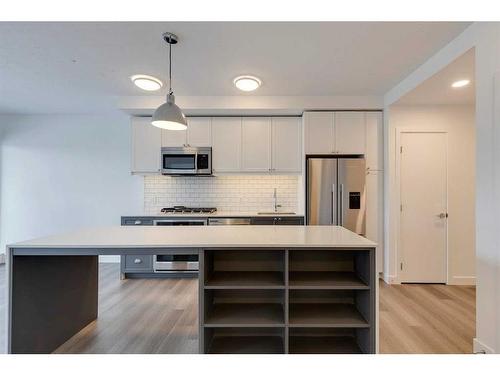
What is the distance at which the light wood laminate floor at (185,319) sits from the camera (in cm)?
199

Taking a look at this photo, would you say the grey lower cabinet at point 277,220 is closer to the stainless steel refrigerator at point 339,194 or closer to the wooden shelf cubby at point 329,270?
the stainless steel refrigerator at point 339,194

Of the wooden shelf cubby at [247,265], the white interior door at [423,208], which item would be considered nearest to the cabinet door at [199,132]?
the wooden shelf cubby at [247,265]

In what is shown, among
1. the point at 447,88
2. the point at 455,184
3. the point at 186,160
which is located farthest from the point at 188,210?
the point at 455,184

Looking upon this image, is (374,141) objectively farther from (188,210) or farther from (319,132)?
(188,210)

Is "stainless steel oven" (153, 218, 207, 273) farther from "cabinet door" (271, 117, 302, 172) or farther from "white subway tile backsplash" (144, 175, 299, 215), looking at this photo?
"cabinet door" (271, 117, 302, 172)

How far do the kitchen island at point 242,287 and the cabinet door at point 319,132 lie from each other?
180cm

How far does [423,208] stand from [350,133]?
56.5 inches

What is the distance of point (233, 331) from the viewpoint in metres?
1.93

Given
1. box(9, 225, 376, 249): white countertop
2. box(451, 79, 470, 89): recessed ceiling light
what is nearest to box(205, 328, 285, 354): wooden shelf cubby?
box(9, 225, 376, 249): white countertop

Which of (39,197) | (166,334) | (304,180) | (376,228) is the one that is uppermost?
(304,180)
